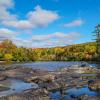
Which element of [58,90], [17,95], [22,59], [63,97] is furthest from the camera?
[22,59]

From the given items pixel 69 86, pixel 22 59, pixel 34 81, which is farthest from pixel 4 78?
pixel 22 59

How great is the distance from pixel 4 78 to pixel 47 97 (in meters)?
18.6

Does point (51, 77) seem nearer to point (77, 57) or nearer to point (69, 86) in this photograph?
point (69, 86)

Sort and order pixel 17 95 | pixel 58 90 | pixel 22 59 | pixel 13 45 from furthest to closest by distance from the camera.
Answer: pixel 13 45 < pixel 22 59 < pixel 58 90 < pixel 17 95

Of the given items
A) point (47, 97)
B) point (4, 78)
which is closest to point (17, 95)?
point (47, 97)

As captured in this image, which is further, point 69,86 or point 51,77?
point 51,77

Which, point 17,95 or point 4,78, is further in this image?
point 4,78

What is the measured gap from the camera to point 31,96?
2672cm

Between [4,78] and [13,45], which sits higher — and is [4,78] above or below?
below

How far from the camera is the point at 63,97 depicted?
28.4 metres

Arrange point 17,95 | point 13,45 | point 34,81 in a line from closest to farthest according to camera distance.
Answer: point 17,95, point 34,81, point 13,45

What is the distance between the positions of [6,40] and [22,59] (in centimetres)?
3314

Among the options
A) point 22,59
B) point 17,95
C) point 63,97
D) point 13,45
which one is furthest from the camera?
point 13,45

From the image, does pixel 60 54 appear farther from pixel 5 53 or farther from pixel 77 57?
pixel 5 53
